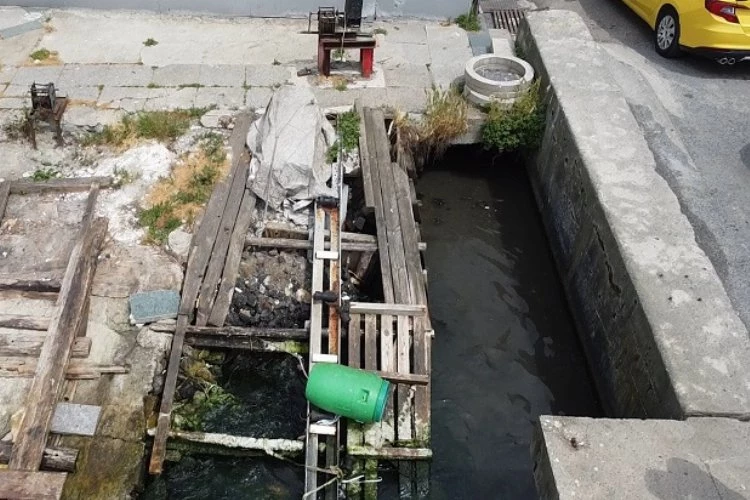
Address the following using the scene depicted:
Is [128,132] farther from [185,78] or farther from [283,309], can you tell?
[283,309]

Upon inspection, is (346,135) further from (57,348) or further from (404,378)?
(57,348)

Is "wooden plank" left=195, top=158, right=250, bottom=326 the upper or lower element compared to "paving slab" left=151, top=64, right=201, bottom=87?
lower

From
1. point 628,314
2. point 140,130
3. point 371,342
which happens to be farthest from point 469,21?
point 371,342

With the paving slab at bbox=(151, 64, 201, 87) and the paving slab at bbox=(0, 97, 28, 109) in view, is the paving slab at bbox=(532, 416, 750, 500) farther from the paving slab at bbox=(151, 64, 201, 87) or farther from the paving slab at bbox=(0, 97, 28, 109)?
the paving slab at bbox=(0, 97, 28, 109)

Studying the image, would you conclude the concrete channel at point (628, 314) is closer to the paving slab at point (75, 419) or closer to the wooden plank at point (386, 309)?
the wooden plank at point (386, 309)

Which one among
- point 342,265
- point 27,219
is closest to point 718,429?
point 342,265

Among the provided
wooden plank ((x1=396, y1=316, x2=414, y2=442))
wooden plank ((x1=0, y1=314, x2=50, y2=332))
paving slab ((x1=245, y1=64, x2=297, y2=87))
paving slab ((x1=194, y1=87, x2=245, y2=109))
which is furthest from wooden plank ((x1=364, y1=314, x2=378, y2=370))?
paving slab ((x1=245, y1=64, x2=297, y2=87))

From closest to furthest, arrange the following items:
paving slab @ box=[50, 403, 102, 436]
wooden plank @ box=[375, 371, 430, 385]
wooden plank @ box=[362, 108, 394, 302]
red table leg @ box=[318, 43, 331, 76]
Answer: paving slab @ box=[50, 403, 102, 436]
wooden plank @ box=[375, 371, 430, 385]
wooden plank @ box=[362, 108, 394, 302]
red table leg @ box=[318, 43, 331, 76]
